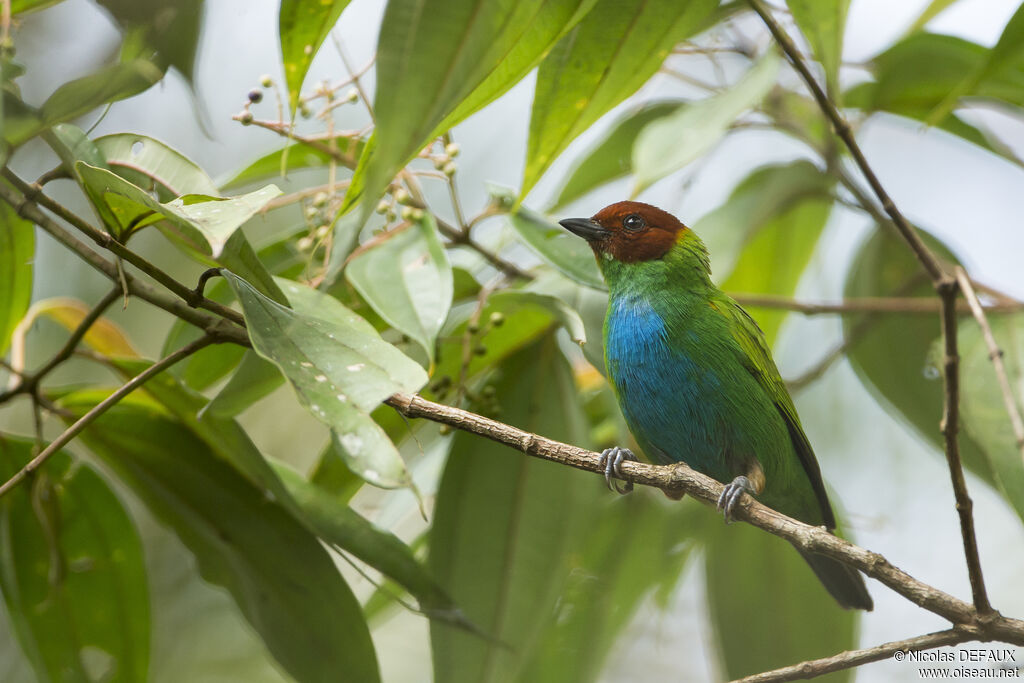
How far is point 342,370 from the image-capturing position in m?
1.91

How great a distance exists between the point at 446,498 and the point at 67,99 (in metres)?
1.55

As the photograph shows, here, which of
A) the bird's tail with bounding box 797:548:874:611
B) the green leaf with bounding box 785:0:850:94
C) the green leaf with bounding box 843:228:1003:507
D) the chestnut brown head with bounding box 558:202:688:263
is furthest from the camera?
the green leaf with bounding box 843:228:1003:507

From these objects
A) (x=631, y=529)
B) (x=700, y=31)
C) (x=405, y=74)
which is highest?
(x=700, y=31)

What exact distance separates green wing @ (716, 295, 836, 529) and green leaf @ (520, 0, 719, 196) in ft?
2.89

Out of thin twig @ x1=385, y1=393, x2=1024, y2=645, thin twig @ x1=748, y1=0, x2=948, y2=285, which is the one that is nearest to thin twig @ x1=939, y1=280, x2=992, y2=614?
thin twig @ x1=385, y1=393, x2=1024, y2=645

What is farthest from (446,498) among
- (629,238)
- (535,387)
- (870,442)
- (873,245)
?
(870,442)

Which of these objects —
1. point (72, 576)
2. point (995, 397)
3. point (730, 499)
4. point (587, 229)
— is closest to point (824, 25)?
point (587, 229)

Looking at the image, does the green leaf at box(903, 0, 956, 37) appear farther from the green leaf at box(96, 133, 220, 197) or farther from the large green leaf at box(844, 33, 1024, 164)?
the green leaf at box(96, 133, 220, 197)

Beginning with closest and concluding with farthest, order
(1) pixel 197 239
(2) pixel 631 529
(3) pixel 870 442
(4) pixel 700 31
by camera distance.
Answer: (1) pixel 197 239 → (4) pixel 700 31 → (2) pixel 631 529 → (3) pixel 870 442

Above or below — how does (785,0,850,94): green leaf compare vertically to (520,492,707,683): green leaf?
above

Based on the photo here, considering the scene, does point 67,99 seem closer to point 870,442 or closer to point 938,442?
point 938,442

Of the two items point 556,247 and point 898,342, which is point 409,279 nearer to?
point 556,247

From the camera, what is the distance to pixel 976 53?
10.8 feet

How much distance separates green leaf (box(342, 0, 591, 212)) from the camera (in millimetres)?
1541
